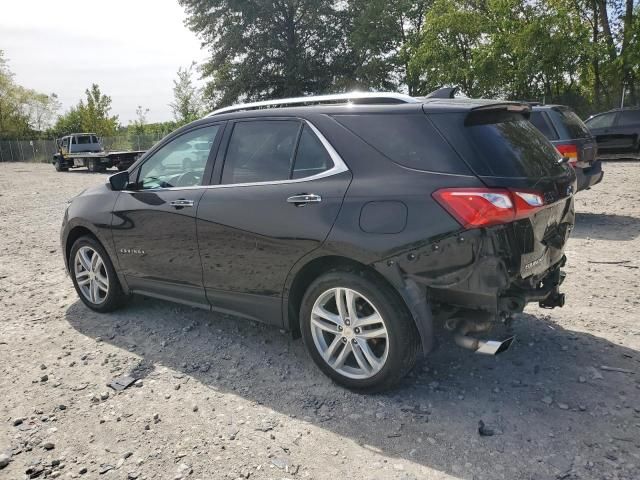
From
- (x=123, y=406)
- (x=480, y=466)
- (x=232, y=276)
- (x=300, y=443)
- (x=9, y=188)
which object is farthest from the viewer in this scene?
(x=9, y=188)

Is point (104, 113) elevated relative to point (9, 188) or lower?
elevated

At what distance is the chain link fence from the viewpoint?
40.5 m

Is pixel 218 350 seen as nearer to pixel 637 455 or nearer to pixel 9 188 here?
pixel 637 455

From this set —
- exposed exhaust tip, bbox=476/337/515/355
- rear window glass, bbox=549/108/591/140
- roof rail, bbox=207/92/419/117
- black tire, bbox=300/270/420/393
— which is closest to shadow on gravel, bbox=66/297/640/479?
black tire, bbox=300/270/420/393

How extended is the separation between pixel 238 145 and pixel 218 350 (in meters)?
1.59

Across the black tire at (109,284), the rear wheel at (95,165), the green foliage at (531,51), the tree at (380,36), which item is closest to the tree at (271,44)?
the tree at (380,36)

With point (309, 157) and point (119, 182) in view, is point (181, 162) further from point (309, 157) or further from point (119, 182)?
point (309, 157)

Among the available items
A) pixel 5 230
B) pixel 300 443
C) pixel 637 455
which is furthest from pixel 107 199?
pixel 5 230

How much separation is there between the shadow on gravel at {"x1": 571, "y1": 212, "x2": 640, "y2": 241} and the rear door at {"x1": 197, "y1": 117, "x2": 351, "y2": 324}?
5.31 metres

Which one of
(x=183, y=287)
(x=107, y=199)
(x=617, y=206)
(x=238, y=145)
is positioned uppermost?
(x=238, y=145)

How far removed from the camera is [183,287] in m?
4.04

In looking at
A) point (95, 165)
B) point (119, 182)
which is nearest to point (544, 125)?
point (119, 182)

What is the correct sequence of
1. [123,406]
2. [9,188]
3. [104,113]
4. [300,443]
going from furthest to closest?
[104,113] → [9,188] → [123,406] → [300,443]

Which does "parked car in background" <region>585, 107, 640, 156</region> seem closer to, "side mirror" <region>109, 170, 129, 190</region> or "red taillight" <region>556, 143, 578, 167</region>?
"red taillight" <region>556, 143, 578, 167</region>
